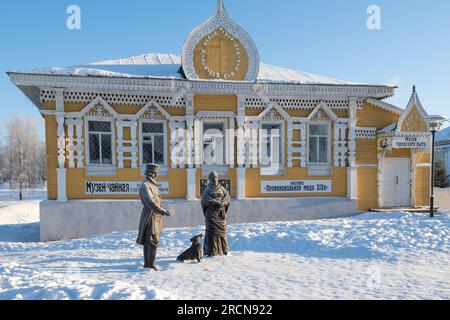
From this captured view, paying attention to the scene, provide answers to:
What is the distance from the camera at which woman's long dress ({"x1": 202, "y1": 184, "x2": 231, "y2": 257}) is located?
5.61 m

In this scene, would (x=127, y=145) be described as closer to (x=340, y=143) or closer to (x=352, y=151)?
(x=340, y=143)

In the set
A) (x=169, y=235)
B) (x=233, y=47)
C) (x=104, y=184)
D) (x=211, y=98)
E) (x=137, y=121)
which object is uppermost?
(x=233, y=47)

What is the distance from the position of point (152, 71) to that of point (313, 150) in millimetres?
6719

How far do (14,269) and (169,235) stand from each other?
11.6 feet

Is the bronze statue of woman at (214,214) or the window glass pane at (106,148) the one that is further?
the window glass pane at (106,148)

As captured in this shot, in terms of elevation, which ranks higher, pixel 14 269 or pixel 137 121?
pixel 137 121

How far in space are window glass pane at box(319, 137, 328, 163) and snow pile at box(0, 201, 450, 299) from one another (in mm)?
2738

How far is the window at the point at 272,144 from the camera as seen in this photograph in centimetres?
992

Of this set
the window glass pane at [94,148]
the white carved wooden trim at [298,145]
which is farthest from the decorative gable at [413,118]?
the window glass pane at [94,148]

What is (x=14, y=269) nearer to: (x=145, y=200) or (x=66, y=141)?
(x=145, y=200)

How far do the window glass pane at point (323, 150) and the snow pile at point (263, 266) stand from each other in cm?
274

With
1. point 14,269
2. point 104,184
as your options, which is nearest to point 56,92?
point 104,184

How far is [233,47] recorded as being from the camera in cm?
936

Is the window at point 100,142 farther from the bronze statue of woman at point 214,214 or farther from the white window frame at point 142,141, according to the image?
the bronze statue of woman at point 214,214
